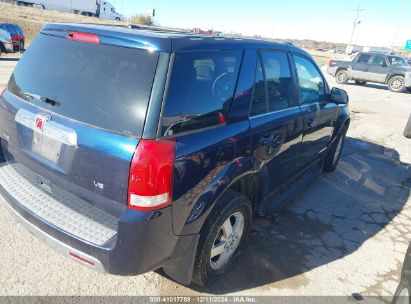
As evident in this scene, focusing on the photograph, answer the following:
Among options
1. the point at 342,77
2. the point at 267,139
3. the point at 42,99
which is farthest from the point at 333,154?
the point at 342,77

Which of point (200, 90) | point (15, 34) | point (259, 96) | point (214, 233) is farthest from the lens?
point (15, 34)

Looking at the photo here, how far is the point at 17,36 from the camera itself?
Answer: 58.5ft

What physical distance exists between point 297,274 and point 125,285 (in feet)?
4.85

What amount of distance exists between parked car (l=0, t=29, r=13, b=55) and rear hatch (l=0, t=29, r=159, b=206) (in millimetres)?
17411

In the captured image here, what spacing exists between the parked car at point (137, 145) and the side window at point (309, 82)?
2.93ft

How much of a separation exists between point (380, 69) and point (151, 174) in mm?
20359

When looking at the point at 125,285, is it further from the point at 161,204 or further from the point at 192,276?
the point at 161,204

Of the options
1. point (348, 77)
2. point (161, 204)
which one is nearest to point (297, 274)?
point (161, 204)

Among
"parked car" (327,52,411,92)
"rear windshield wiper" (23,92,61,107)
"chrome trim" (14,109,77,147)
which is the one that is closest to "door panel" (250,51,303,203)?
"chrome trim" (14,109,77,147)

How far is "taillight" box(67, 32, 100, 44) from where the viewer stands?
7.61 feet

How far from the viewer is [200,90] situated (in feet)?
7.72

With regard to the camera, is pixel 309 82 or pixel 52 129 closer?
pixel 52 129

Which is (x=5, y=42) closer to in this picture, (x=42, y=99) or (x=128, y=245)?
(x=42, y=99)

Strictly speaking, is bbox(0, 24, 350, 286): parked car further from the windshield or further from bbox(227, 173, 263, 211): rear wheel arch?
the windshield
